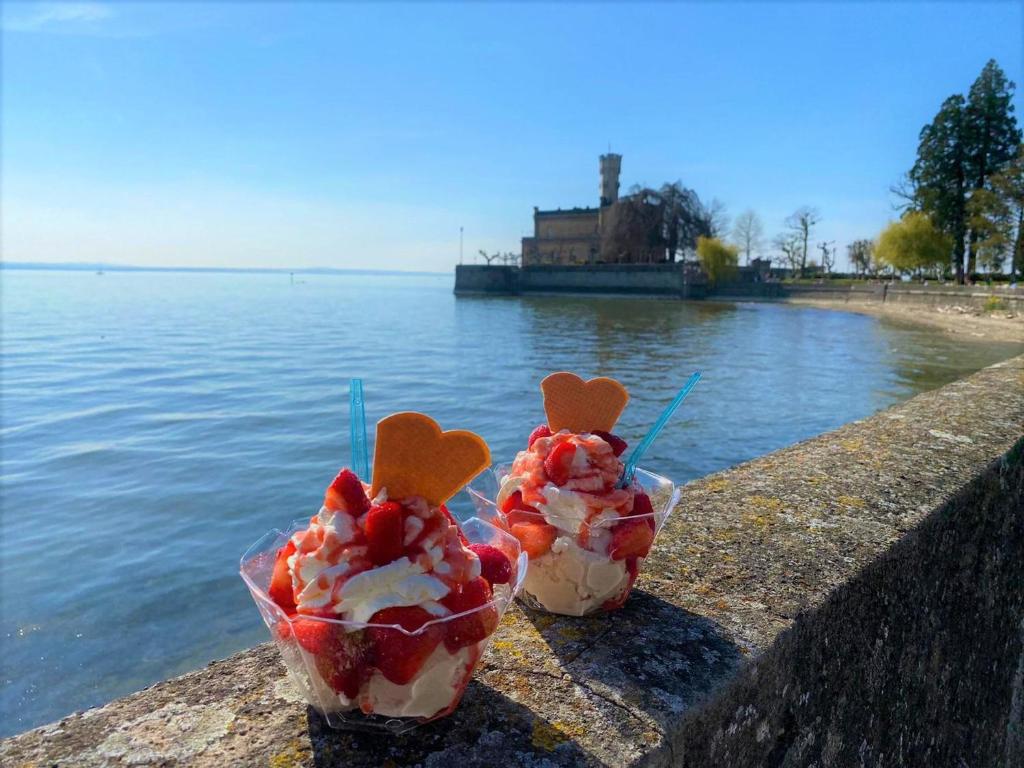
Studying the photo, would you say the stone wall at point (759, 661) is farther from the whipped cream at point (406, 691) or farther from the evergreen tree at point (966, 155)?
the evergreen tree at point (966, 155)

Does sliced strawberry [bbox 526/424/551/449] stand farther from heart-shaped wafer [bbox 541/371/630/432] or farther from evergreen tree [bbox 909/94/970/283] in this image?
evergreen tree [bbox 909/94/970/283]

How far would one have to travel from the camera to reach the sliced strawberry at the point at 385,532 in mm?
1244

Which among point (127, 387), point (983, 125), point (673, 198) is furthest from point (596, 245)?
point (127, 387)

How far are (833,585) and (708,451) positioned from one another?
1077 cm

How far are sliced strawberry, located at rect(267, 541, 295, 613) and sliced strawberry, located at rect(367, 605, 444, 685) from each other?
0.20 metres

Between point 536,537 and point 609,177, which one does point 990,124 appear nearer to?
point 609,177

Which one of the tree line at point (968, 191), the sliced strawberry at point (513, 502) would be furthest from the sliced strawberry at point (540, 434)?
the tree line at point (968, 191)

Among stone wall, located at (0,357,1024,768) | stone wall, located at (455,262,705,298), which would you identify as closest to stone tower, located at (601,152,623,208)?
stone wall, located at (455,262,705,298)

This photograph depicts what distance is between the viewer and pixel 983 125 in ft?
160

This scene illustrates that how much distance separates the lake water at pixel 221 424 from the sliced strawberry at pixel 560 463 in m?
4.71

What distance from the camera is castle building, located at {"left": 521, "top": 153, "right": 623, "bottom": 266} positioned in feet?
265

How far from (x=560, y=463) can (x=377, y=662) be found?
75 cm

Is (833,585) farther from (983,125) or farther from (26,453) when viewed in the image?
(983,125)

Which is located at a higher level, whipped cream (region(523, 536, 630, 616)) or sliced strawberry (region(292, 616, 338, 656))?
sliced strawberry (region(292, 616, 338, 656))
